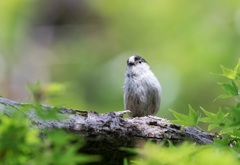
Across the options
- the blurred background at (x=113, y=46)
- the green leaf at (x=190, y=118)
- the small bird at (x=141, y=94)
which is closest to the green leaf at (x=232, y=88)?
the green leaf at (x=190, y=118)

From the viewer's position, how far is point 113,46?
11.3m

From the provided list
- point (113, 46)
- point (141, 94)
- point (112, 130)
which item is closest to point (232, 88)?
point (112, 130)

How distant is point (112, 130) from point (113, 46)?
8.12 m

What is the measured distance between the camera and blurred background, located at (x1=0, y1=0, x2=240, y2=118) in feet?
28.7

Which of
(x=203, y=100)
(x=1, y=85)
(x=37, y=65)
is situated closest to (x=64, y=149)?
(x=203, y=100)

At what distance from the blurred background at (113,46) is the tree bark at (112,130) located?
13.8 ft

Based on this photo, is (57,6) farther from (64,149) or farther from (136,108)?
(64,149)

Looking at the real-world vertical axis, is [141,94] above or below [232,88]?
above

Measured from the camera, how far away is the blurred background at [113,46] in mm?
8758

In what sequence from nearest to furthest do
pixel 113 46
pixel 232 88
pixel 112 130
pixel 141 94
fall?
pixel 232 88
pixel 112 130
pixel 141 94
pixel 113 46

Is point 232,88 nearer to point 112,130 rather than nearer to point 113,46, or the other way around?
point 112,130

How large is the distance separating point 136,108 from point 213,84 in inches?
128

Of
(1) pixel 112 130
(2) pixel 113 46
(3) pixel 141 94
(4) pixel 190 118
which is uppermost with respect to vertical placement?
(2) pixel 113 46

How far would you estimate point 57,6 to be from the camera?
467 inches
